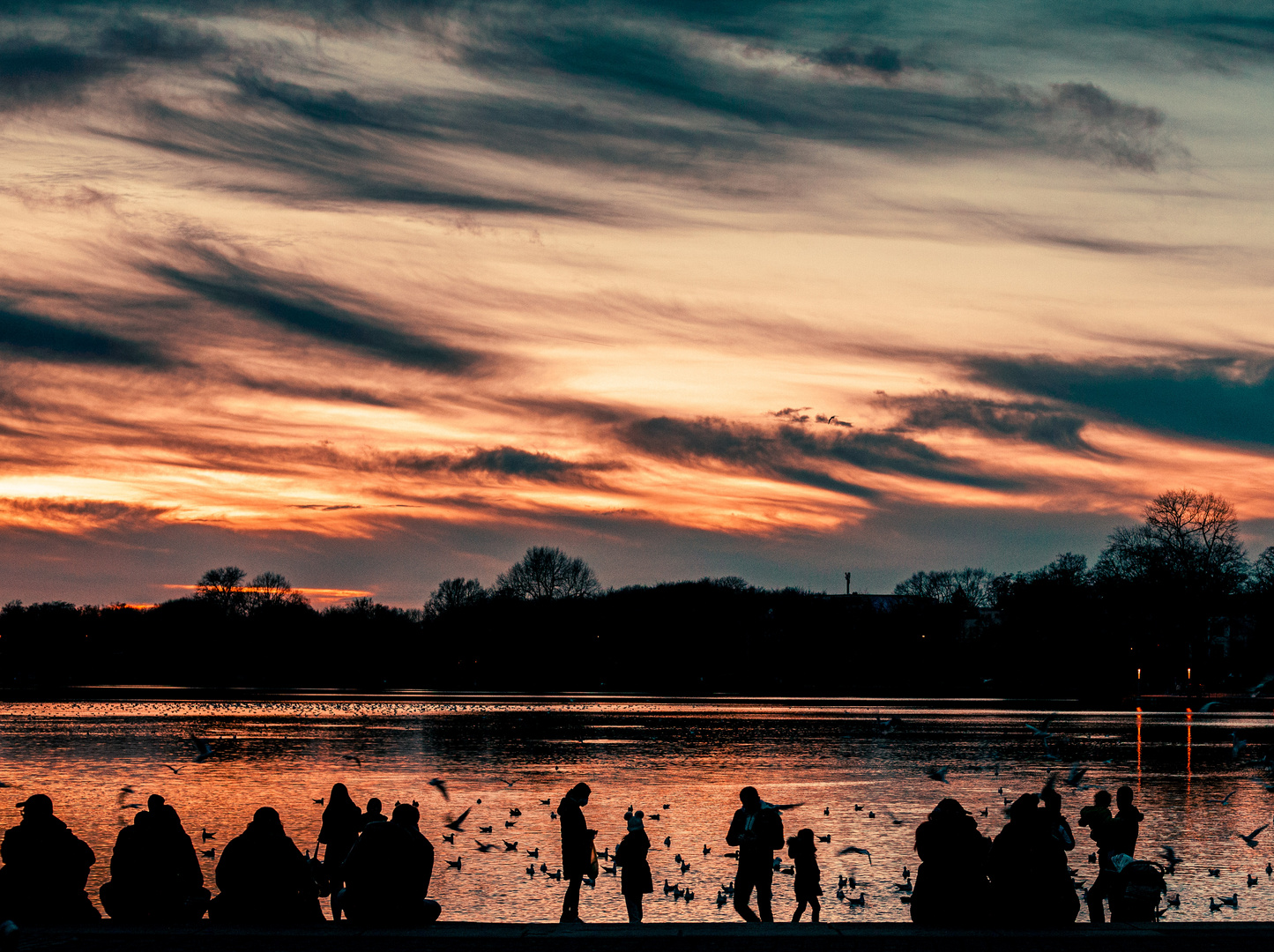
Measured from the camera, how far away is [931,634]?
174 metres

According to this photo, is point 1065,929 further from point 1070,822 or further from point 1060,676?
point 1060,676

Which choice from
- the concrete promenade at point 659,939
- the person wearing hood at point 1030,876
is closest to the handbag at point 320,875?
the concrete promenade at point 659,939

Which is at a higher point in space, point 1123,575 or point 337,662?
point 1123,575

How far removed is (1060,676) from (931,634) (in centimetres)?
3007

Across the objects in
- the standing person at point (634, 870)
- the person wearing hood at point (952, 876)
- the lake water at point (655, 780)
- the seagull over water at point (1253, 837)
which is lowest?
the lake water at point (655, 780)

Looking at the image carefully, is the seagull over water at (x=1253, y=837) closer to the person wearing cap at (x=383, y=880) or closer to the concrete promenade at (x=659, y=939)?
the concrete promenade at (x=659, y=939)

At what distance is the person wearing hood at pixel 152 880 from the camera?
13.9 metres

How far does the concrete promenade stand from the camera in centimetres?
1191

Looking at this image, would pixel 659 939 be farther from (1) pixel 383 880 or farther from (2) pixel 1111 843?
(2) pixel 1111 843

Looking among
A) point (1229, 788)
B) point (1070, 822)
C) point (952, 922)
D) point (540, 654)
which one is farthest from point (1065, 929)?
point (540, 654)

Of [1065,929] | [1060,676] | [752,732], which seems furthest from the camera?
[1060,676]

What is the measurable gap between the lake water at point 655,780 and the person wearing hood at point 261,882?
596 cm

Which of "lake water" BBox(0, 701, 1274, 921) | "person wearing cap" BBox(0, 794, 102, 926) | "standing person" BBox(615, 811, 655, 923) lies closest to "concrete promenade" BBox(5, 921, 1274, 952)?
"person wearing cap" BBox(0, 794, 102, 926)

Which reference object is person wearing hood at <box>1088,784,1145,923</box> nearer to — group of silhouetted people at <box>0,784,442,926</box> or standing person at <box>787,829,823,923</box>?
standing person at <box>787,829,823,923</box>
